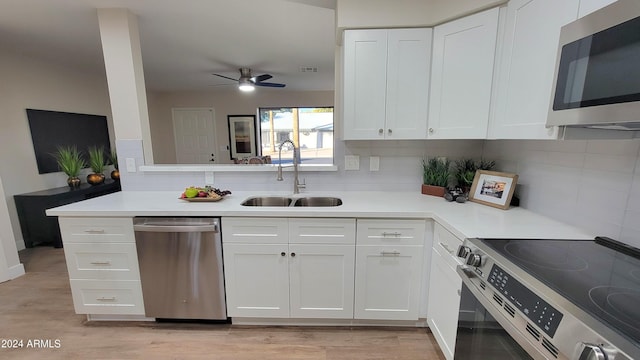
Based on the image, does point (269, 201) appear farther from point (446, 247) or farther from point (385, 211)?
point (446, 247)

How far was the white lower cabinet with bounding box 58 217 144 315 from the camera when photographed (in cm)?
173

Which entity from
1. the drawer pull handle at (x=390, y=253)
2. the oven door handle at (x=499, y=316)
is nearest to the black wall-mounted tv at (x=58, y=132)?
the drawer pull handle at (x=390, y=253)

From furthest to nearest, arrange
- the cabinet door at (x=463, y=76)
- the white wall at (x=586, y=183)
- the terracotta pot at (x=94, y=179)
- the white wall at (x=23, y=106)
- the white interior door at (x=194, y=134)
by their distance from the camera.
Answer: the white interior door at (x=194, y=134), the terracotta pot at (x=94, y=179), the white wall at (x=23, y=106), the cabinet door at (x=463, y=76), the white wall at (x=586, y=183)

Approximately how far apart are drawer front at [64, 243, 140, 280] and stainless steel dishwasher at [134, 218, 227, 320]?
79 millimetres

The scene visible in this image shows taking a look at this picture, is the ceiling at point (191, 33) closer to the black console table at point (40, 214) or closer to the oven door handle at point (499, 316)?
the black console table at point (40, 214)

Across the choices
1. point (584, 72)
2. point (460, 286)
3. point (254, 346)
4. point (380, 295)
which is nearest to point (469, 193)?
point (460, 286)

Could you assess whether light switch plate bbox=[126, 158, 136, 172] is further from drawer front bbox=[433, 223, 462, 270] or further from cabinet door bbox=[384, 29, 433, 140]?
drawer front bbox=[433, 223, 462, 270]

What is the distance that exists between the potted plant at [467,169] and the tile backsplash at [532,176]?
0.18 feet

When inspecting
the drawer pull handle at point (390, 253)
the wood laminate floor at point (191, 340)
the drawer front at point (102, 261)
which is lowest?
the wood laminate floor at point (191, 340)

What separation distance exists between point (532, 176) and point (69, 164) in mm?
4982

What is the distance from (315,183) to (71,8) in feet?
8.22

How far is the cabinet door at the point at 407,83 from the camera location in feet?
5.74

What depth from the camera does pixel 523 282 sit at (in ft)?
2.71

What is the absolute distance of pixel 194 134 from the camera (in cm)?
630
